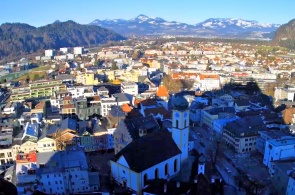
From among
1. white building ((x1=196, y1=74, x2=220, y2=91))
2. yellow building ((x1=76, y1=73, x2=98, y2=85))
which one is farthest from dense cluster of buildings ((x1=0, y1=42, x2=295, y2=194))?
yellow building ((x1=76, y1=73, x2=98, y2=85))

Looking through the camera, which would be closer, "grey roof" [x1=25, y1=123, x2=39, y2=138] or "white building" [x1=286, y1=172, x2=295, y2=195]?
"white building" [x1=286, y1=172, x2=295, y2=195]

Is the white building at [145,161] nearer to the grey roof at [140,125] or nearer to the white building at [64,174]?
the white building at [64,174]

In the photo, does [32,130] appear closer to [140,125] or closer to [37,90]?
[140,125]

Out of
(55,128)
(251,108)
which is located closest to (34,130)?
(55,128)

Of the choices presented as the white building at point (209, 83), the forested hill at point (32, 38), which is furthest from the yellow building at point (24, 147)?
the forested hill at point (32, 38)

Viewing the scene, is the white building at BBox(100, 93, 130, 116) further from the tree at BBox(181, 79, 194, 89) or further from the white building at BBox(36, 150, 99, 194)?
the tree at BBox(181, 79, 194, 89)

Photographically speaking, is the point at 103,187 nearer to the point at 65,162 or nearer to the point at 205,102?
the point at 65,162

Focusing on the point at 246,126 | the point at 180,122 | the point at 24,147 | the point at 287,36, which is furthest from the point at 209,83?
the point at 287,36

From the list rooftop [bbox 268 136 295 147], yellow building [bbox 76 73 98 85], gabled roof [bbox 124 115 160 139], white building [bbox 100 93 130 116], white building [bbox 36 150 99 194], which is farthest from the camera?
yellow building [bbox 76 73 98 85]
